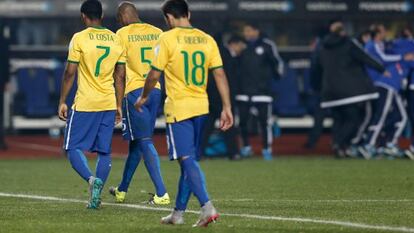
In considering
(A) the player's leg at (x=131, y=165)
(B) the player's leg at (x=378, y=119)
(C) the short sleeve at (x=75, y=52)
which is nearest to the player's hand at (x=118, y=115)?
(A) the player's leg at (x=131, y=165)

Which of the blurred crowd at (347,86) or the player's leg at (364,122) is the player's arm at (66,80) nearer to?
the blurred crowd at (347,86)

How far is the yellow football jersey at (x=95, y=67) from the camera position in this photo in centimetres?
1421

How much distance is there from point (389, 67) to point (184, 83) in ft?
47.6

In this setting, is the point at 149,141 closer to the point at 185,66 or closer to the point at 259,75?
the point at 185,66

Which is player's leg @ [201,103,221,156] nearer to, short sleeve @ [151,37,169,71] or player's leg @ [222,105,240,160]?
player's leg @ [222,105,240,160]

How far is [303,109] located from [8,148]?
653 centimetres

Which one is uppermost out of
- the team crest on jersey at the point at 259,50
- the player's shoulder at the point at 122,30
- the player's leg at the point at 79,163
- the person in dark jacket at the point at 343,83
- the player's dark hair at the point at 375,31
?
the player's shoulder at the point at 122,30

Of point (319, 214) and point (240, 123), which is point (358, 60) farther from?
point (319, 214)

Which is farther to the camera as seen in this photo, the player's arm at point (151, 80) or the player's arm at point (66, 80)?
the player's arm at point (66, 80)

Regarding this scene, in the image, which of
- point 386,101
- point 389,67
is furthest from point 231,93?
point 389,67

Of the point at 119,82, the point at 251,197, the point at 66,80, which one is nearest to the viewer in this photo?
the point at 66,80

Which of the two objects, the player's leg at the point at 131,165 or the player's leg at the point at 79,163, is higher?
the player's leg at the point at 79,163

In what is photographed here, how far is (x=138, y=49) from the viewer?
15008mm

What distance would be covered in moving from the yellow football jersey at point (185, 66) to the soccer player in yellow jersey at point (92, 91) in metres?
2.27
